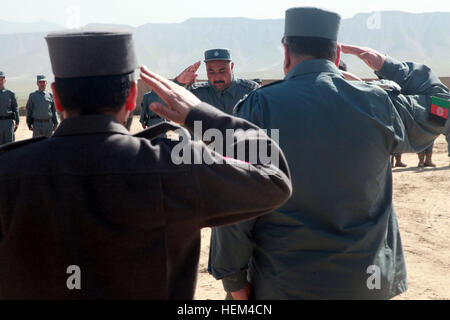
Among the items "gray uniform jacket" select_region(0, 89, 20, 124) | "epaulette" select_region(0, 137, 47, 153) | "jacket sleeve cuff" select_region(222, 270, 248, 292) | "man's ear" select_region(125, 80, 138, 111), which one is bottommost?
"gray uniform jacket" select_region(0, 89, 20, 124)

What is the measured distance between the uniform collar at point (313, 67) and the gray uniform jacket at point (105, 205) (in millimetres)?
925

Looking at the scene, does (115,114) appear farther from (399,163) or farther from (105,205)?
(399,163)

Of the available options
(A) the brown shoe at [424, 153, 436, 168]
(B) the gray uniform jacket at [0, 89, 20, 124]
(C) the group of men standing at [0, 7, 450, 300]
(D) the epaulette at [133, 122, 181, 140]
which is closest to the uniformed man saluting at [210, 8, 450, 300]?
(C) the group of men standing at [0, 7, 450, 300]

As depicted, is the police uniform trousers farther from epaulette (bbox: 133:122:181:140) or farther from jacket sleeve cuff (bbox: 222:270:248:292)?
epaulette (bbox: 133:122:181:140)

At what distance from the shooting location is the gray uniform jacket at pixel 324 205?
6.47 feet

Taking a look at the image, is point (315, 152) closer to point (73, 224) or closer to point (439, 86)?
point (439, 86)

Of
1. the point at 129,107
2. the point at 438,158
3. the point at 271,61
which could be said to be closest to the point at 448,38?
the point at 271,61

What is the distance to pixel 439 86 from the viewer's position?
233cm

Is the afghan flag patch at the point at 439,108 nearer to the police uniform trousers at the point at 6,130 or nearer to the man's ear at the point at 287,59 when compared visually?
the man's ear at the point at 287,59

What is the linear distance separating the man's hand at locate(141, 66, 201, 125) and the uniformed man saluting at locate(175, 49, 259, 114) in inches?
167

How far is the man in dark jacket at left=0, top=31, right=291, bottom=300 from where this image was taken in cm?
121

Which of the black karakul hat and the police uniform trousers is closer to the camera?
the black karakul hat

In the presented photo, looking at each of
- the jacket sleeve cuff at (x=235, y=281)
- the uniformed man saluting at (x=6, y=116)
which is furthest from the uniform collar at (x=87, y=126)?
the uniformed man saluting at (x=6, y=116)
